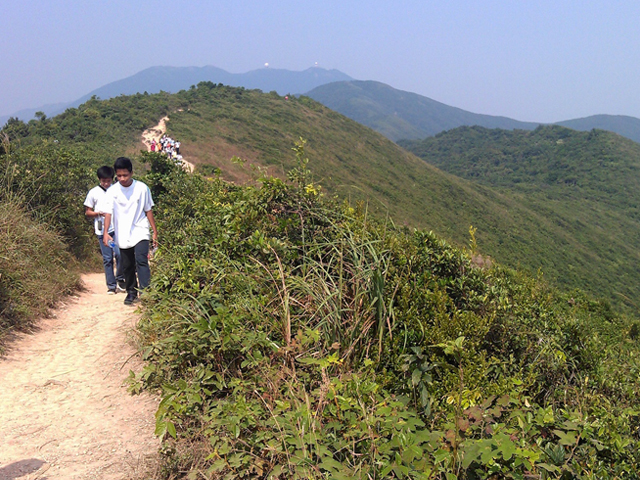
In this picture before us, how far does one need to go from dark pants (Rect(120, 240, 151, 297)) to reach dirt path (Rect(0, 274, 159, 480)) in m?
0.45

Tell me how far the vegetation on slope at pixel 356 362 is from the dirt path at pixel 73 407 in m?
0.26

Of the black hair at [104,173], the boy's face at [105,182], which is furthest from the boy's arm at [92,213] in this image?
the black hair at [104,173]

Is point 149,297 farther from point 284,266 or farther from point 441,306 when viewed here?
point 441,306

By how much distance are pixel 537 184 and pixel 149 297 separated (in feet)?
266

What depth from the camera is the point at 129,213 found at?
4762 mm

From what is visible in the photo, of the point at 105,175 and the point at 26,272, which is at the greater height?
the point at 105,175

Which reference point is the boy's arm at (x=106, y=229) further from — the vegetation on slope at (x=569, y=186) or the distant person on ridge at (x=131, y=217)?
the vegetation on slope at (x=569, y=186)

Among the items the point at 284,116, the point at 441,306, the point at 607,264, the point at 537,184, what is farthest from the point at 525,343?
the point at 537,184

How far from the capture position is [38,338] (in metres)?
4.12

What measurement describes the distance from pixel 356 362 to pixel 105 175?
4.36 m

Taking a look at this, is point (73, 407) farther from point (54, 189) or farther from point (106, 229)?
point (54, 189)

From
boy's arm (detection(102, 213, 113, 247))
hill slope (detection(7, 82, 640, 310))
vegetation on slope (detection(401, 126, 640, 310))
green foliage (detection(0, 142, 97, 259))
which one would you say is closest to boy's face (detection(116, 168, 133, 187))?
boy's arm (detection(102, 213, 113, 247))

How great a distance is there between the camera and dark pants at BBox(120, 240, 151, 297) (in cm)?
478

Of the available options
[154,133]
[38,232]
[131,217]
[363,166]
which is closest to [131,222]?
[131,217]
